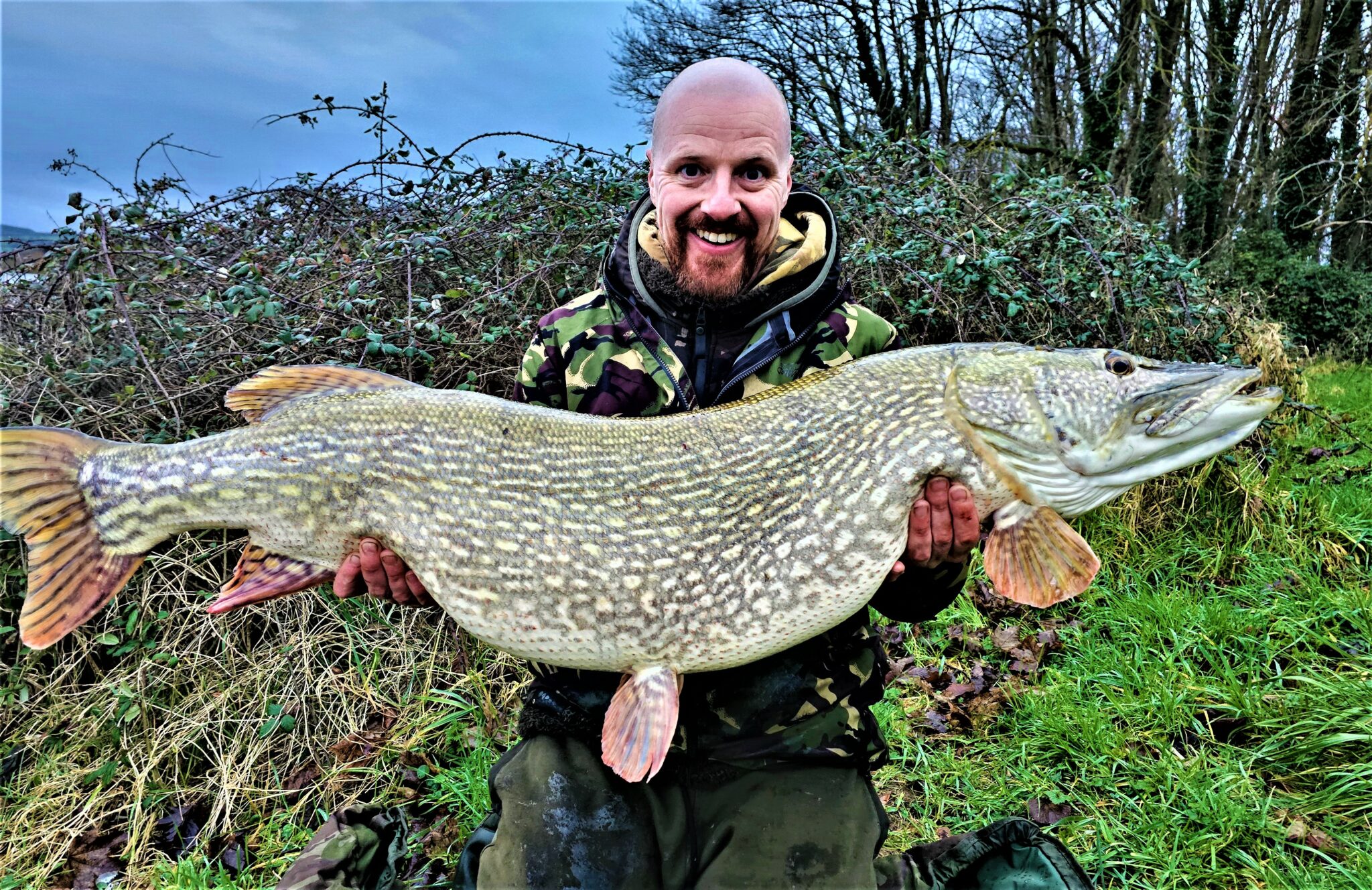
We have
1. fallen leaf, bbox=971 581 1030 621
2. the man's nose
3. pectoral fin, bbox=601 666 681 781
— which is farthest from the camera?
fallen leaf, bbox=971 581 1030 621

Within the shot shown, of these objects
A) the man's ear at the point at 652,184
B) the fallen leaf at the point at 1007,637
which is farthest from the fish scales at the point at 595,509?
the fallen leaf at the point at 1007,637

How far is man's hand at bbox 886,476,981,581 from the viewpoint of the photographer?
5.34 feet

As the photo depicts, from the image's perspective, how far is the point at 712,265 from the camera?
1866 mm

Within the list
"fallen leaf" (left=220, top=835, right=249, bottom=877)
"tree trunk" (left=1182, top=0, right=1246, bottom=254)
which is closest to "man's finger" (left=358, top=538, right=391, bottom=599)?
"fallen leaf" (left=220, top=835, right=249, bottom=877)

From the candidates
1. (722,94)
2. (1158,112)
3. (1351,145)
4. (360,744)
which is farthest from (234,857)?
(1351,145)

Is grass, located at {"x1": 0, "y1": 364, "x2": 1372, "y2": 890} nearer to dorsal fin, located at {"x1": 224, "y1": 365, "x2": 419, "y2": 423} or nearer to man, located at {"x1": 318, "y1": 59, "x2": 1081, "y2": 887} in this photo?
man, located at {"x1": 318, "y1": 59, "x2": 1081, "y2": 887}

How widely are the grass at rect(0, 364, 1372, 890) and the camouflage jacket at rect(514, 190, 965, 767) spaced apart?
859 mm

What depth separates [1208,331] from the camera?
361 centimetres

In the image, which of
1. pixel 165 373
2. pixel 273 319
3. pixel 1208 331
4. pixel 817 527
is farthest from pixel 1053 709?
pixel 165 373

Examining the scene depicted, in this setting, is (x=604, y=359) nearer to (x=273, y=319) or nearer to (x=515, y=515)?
(x=515, y=515)

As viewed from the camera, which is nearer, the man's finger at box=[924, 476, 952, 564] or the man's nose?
the man's finger at box=[924, 476, 952, 564]

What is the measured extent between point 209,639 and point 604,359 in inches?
79.1

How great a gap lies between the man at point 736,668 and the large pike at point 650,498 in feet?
0.42

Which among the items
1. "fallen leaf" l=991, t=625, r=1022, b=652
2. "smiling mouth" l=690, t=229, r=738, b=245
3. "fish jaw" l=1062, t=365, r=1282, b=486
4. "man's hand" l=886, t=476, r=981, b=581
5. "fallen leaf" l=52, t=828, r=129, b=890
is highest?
"smiling mouth" l=690, t=229, r=738, b=245
